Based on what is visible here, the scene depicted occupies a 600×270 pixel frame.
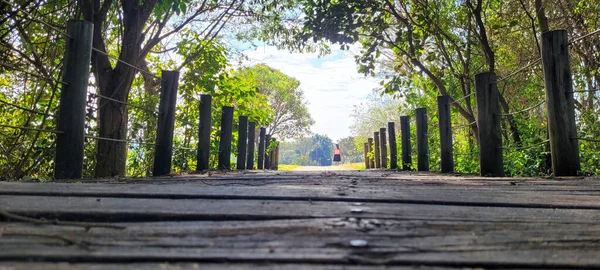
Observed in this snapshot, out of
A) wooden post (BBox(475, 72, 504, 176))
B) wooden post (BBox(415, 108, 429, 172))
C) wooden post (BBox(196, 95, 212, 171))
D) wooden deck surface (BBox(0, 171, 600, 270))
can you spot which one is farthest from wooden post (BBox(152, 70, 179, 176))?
wooden post (BBox(415, 108, 429, 172))

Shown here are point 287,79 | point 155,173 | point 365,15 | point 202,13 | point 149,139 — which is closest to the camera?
point 155,173

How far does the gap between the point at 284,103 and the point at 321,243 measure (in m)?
27.7

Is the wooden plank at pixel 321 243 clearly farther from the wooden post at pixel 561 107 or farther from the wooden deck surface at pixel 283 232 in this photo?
the wooden post at pixel 561 107

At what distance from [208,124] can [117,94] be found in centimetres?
107

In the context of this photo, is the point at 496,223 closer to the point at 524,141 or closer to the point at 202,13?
the point at 524,141

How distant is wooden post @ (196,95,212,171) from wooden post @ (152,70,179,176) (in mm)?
1153

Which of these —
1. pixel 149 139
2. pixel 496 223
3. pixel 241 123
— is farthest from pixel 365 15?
pixel 496 223

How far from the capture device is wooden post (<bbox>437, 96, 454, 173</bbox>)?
4855mm

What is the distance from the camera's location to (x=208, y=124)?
16.5 feet

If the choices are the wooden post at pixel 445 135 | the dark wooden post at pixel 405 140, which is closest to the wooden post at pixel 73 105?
the wooden post at pixel 445 135

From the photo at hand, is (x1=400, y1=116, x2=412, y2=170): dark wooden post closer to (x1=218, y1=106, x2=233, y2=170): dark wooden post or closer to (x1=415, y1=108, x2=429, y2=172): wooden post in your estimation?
(x1=415, y1=108, x2=429, y2=172): wooden post

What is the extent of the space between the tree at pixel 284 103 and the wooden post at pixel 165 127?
18175 millimetres

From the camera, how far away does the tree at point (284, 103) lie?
2395 centimetres

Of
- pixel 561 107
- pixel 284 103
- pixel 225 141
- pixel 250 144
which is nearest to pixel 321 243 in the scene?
pixel 561 107
